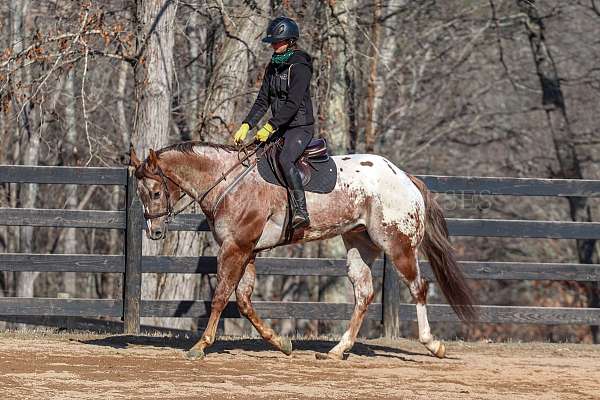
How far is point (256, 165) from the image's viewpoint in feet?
31.6

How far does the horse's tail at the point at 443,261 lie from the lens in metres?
10.3

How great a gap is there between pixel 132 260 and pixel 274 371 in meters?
2.89

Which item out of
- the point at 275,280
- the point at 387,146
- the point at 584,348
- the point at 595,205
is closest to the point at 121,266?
the point at 584,348

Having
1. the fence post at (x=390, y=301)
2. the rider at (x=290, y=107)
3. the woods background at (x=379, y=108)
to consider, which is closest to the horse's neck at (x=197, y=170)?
the rider at (x=290, y=107)

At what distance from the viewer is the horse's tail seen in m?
10.3

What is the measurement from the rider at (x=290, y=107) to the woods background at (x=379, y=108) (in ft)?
13.7

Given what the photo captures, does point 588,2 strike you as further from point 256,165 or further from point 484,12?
point 256,165

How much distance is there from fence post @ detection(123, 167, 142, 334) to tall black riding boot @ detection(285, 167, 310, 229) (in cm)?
236

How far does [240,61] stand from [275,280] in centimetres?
1514

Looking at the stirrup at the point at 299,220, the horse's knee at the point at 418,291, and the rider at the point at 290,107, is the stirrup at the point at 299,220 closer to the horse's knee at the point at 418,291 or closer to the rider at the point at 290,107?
the rider at the point at 290,107

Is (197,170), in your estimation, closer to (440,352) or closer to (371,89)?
(440,352)

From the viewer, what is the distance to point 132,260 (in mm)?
11188

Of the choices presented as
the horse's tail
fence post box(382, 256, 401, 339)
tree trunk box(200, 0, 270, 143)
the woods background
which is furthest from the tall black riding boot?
tree trunk box(200, 0, 270, 143)

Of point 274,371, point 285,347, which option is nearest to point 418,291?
point 285,347
